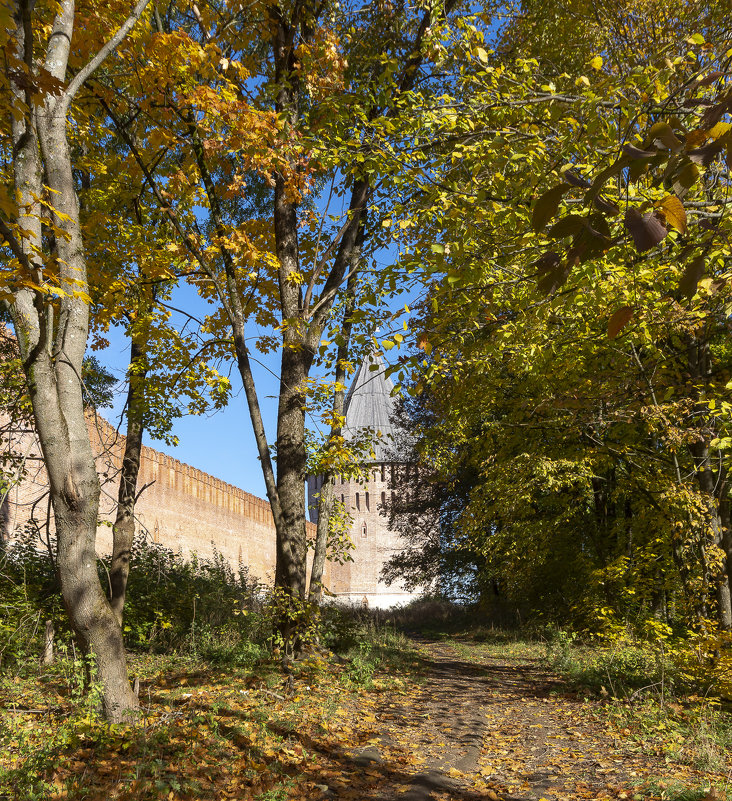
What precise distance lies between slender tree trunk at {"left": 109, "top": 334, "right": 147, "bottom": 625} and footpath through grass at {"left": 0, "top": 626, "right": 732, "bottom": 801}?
1575 mm

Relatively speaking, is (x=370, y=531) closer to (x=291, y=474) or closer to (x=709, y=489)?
(x=291, y=474)

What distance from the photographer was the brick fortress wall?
37.7 ft

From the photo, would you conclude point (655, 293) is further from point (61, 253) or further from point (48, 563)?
point (48, 563)

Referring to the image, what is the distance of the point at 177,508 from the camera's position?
15258mm

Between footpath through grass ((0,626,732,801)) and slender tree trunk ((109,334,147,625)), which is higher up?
slender tree trunk ((109,334,147,625))

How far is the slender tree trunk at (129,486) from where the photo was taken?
8727 millimetres

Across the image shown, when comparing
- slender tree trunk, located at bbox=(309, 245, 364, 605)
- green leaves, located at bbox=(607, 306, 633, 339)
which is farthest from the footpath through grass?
green leaves, located at bbox=(607, 306, 633, 339)

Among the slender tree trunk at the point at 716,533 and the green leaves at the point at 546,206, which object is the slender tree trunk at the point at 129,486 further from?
the green leaves at the point at 546,206

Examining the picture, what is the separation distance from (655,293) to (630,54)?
3.48 meters

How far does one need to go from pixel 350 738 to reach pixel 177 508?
36.0ft

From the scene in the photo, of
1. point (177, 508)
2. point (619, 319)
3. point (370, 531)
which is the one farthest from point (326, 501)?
point (370, 531)

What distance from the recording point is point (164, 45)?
650 centimetres

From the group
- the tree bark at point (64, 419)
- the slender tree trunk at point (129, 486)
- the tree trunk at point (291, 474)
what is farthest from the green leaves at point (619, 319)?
the slender tree trunk at point (129, 486)

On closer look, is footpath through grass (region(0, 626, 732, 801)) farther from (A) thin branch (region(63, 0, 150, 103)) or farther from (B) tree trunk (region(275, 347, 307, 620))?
(A) thin branch (region(63, 0, 150, 103))
